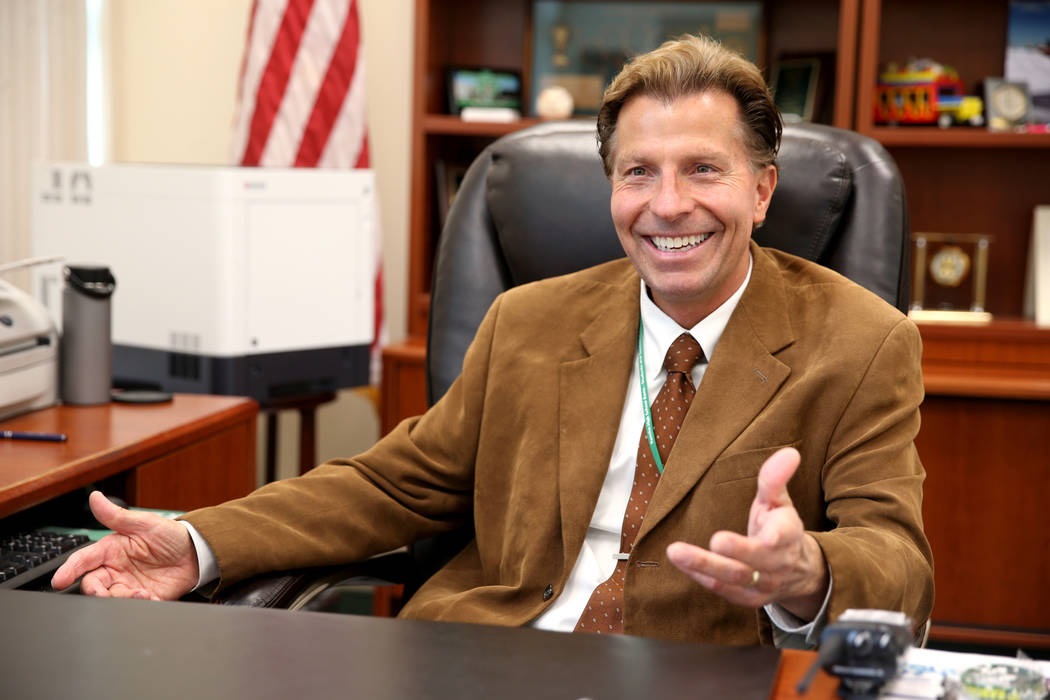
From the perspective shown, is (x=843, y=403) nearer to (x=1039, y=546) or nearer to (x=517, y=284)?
(x=517, y=284)

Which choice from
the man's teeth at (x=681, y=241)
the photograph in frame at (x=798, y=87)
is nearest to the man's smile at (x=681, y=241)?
the man's teeth at (x=681, y=241)

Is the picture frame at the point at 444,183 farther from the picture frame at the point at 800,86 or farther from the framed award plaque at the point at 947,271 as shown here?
the framed award plaque at the point at 947,271

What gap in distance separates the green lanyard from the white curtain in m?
2.33

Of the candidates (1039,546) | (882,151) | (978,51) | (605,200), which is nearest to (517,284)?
(605,200)

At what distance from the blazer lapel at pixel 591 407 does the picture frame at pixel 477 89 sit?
1789mm

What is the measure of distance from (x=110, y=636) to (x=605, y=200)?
1.02m

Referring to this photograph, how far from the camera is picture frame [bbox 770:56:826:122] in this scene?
315 centimetres

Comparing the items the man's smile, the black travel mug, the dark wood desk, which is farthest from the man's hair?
the black travel mug

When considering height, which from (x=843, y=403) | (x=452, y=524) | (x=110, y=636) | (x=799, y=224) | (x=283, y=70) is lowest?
(x=452, y=524)

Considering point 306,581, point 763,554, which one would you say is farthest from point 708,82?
point 306,581

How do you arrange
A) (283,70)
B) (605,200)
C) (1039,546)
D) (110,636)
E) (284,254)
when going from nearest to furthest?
(110,636) → (605,200) → (284,254) → (1039,546) → (283,70)

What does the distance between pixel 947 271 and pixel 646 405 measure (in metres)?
1.91

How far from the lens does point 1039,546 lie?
107 inches

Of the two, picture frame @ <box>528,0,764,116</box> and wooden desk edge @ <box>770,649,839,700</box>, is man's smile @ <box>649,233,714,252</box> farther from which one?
picture frame @ <box>528,0,764,116</box>
